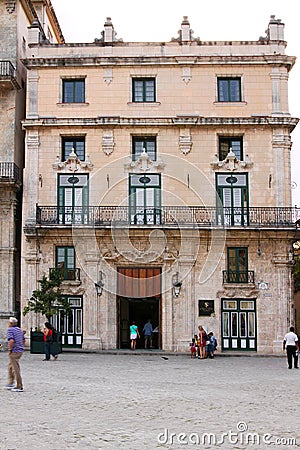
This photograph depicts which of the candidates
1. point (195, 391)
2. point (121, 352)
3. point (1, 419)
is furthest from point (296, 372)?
point (1, 419)

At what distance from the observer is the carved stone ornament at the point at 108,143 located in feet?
117

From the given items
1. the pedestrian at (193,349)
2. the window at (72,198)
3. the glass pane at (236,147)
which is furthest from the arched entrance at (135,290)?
the glass pane at (236,147)

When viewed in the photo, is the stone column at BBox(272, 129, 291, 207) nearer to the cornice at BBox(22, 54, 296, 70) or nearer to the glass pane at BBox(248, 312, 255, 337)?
the cornice at BBox(22, 54, 296, 70)

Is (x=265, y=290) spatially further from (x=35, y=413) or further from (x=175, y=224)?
(x=35, y=413)

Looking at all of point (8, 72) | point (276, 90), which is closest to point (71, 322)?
point (8, 72)

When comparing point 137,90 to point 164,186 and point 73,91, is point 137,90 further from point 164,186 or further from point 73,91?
point 164,186

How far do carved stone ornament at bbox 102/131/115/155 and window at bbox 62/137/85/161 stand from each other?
121 centimetres

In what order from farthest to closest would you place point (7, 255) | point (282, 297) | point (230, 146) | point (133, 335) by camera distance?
point (230, 146), point (7, 255), point (282, 297), point (133, 335)

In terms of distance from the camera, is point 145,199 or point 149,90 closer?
point 145,199

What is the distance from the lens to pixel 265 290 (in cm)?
3422

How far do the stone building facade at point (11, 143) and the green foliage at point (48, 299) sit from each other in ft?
9.51

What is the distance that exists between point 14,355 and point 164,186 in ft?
64.2

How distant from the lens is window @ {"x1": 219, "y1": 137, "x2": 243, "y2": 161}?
3588 cm

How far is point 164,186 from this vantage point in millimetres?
35312
